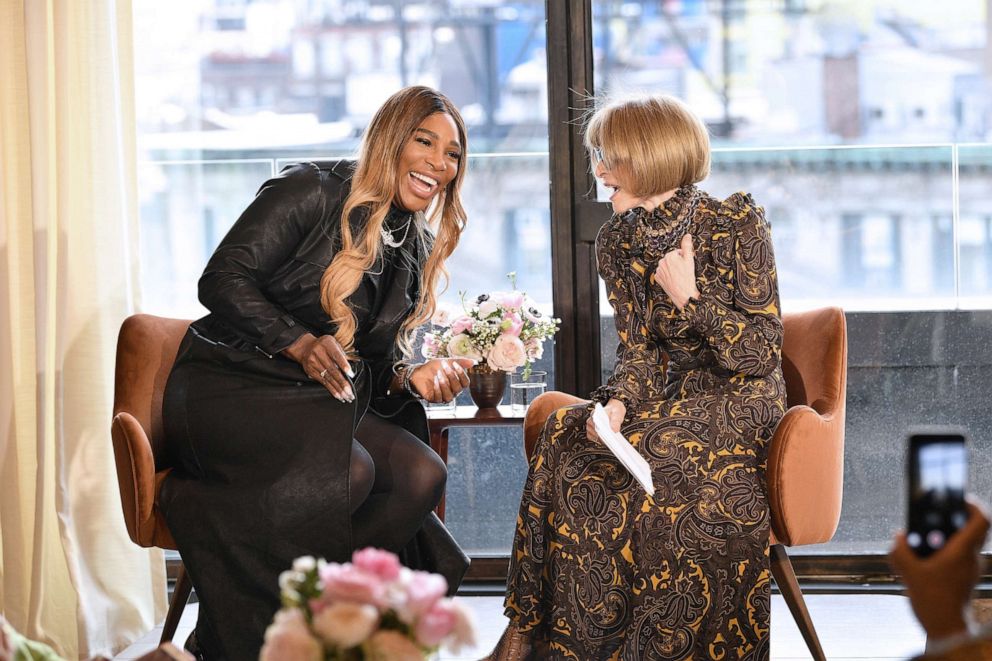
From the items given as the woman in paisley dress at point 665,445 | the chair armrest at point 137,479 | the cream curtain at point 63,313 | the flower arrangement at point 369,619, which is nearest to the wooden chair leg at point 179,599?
the chair armrest at point 137,479

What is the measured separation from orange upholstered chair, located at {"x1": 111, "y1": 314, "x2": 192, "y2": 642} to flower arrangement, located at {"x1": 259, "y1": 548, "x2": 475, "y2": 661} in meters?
1.61

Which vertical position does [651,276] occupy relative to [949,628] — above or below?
above

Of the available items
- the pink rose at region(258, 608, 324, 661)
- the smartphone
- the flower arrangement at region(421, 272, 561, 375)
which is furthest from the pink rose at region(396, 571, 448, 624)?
the flower arrangement at region(421, 272, 561, 375)

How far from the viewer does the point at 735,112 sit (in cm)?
389

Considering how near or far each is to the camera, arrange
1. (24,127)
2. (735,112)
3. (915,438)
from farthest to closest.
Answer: (735,112) < (24,127) < (915,438)

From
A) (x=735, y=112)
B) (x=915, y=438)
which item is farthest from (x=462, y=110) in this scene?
(x=915, y=438)

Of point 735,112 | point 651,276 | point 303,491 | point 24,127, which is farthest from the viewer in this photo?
point 735,112

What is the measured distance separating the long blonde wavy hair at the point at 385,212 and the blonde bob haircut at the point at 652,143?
498 millimetres

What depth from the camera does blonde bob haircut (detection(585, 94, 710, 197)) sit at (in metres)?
2.80

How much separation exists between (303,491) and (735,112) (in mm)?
2099

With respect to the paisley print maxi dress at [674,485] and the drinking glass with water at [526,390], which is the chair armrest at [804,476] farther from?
the drinking glass with water at [526,390]

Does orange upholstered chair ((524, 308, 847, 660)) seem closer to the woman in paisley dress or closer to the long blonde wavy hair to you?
the woman in paisley dress

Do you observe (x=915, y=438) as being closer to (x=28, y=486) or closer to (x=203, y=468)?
(x=203, y=468)

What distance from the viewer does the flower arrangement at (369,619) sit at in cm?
127
